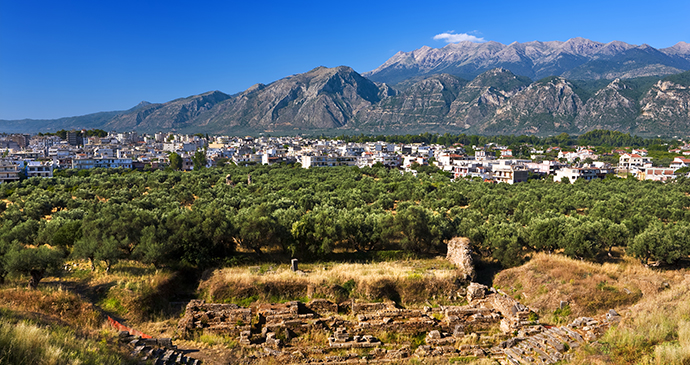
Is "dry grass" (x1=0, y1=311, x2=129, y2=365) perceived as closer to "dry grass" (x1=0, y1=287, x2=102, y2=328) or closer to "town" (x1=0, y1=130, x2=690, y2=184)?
"dry grass" (x1=0, y1=287, x2=102, y2=328)

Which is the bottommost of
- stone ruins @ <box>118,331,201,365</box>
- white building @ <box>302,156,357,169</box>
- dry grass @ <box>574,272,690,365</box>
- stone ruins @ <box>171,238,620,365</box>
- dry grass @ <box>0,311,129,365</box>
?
stone ruins @ <box>171,238,620,365</box>

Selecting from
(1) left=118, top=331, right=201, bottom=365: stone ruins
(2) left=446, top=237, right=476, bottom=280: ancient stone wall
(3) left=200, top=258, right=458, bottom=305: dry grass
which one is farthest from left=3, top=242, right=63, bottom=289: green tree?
(2) left=446, top=237, right=476, bottom=280: ancient stone wall

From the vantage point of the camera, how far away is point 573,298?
1897cm

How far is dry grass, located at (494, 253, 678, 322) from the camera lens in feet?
61.0

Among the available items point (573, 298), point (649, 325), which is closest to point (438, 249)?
point (573, 298)

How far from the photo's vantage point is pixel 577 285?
64.4 ft

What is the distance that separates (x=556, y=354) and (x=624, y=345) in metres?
2.32

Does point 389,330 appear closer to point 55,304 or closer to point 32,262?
point 55,304

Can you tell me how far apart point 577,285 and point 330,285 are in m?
13.0

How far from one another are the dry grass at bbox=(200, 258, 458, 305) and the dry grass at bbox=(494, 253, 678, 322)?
13.1 feet

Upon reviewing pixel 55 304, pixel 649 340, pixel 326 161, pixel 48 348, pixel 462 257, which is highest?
pixel 326 161

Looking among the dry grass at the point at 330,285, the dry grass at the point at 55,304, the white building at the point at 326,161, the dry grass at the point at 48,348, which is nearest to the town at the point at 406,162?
the white building at the point at 326,161

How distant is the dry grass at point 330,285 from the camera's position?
1988 centimetres

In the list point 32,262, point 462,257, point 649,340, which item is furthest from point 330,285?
point 32,262
